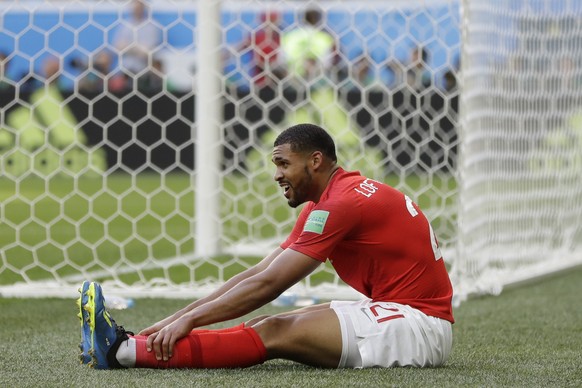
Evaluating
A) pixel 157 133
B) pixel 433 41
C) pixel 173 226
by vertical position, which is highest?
pixel 433 41

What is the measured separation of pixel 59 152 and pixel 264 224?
7.01 feet

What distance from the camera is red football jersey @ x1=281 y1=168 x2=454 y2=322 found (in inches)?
136

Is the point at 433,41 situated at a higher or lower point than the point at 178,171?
higher

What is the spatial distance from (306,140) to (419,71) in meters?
3.77

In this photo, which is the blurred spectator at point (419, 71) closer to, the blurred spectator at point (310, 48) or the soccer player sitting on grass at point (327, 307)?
the blurred spectator at point (310, 48)

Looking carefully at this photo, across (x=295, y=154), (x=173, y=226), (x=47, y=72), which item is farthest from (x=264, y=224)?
(x=295, y=154)

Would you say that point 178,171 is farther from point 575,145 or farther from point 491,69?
point 491,69

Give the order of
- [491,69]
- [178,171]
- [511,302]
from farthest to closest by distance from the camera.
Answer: [178,171]
[491,69]
[511,302]

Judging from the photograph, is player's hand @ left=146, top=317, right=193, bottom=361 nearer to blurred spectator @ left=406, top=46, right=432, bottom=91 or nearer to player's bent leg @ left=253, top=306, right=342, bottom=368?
player's bent leg @ left=253, top=306, right=342, bottom=368

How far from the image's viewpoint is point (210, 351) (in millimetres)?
3516

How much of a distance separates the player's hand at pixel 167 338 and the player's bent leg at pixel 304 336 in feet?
0.79

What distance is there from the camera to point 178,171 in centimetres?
1327

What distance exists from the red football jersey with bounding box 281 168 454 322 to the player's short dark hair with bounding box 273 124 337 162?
0.10 meters

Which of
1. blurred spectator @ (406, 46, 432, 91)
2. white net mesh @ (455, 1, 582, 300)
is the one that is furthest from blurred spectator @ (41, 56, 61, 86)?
white net mesh @ (455, 1, 582, 300)
